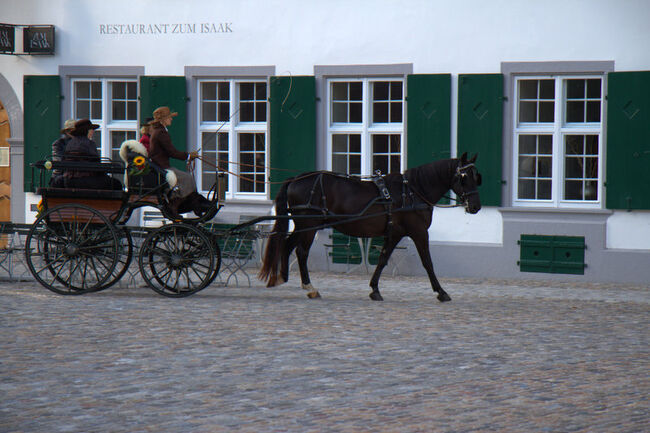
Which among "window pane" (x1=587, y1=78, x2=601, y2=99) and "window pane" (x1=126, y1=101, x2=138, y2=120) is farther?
"window pane" (x1=126, y1=101, x2=138, y2=120)

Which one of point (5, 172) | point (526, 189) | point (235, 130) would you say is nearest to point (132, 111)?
point (235, 130)

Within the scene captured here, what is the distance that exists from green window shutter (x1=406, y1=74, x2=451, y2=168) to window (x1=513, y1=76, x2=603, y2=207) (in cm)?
91

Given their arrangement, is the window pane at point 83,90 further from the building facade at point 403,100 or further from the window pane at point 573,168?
the window pane at point 573,168

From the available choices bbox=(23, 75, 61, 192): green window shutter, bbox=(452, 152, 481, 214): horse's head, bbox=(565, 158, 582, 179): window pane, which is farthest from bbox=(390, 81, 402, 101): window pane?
bbox=(23, 75, 61, 192): green window shutter

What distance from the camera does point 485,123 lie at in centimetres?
1284

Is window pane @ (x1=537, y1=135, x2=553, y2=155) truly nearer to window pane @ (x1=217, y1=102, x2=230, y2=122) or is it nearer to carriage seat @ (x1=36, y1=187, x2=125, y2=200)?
window pane @ (x1=217, y1=102, x2=230, y2=122)

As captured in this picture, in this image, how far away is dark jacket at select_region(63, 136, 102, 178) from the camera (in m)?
10.1

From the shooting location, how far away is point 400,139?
1348 centimetres

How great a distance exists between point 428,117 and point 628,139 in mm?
2567

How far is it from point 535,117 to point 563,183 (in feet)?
3.06

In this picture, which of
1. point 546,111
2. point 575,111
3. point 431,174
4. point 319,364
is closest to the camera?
point 319,364

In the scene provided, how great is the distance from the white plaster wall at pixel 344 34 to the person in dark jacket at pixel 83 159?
13.1ft

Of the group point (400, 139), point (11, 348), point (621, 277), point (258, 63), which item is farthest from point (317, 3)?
point (11, 348)

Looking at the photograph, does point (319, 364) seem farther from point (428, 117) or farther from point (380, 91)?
point (380, 91)
